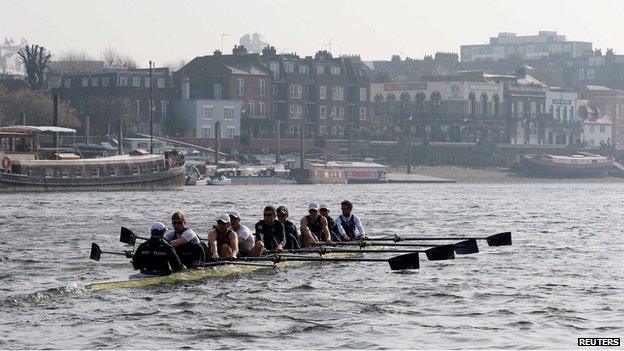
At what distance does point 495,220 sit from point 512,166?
11751cm

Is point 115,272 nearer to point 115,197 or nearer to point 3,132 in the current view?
point 115,197

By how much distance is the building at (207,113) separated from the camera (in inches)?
6393

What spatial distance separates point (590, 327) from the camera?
3061cm

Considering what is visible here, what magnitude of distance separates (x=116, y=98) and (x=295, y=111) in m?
28.1

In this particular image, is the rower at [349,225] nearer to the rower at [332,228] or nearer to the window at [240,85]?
the rower at [332,228]

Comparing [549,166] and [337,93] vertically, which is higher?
[337,93]

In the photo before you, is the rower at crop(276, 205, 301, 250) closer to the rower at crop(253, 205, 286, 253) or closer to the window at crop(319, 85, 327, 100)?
the rower at crop(253, 205, 286, 253)

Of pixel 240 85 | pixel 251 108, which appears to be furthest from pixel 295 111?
pixel 240 85

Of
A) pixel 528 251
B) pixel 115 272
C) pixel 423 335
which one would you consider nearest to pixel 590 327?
pixel 423 335

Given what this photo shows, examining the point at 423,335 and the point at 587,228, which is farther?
the point at 587,228

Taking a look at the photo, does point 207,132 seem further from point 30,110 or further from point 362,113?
point 362,113

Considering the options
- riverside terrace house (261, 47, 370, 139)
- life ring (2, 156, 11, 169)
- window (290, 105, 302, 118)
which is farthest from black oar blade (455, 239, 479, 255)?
window (290, 105, 302, 118)

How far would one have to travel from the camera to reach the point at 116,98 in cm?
15900

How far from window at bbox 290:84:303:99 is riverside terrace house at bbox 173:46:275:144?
453cm
